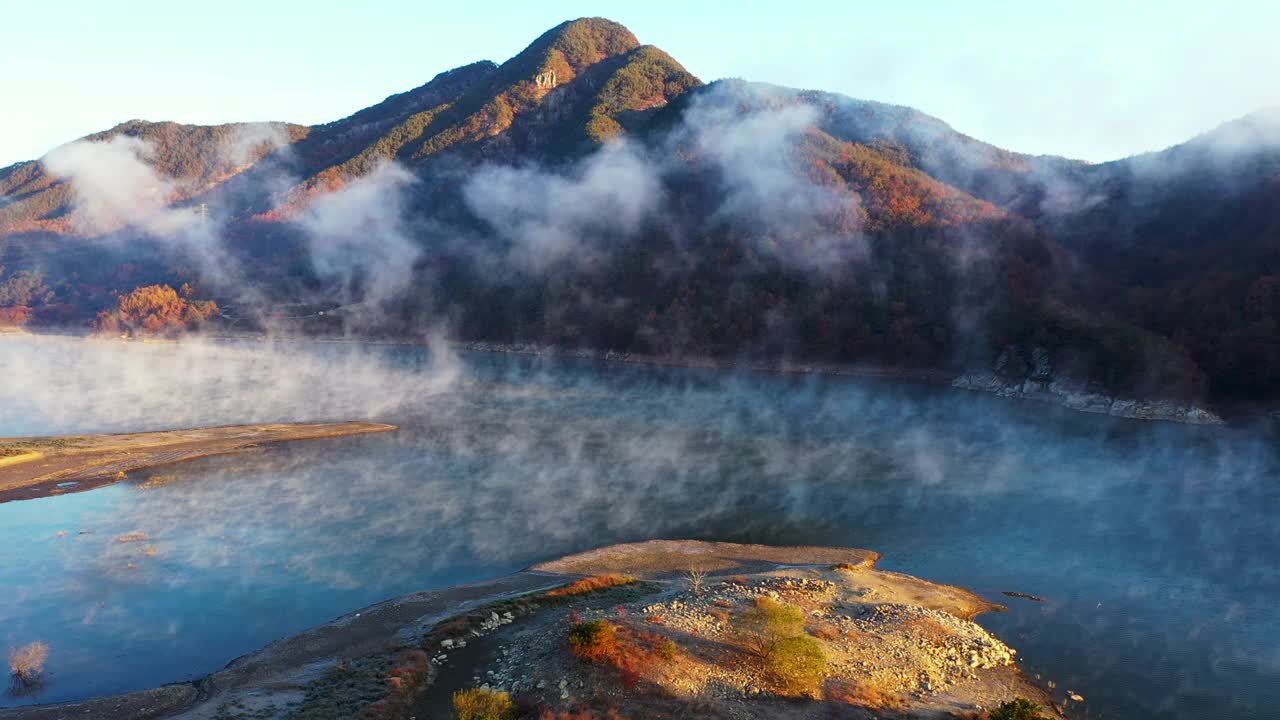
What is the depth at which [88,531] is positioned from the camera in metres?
30.4

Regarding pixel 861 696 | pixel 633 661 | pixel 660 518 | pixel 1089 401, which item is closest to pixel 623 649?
pixel 633 661

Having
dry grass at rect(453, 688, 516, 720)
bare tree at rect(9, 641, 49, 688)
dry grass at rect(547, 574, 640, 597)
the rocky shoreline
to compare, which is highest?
dry grass at rect(453, 688, 516, 720)

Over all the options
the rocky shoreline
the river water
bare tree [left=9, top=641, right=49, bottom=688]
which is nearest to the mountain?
the rocky shoreline

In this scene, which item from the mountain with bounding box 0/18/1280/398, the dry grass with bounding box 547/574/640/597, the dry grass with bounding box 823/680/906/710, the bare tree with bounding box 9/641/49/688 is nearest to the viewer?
the dry grass with bounding box 823/680/906/710

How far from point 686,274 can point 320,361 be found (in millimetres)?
49826

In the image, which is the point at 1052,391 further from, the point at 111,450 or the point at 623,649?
the point at 111,450

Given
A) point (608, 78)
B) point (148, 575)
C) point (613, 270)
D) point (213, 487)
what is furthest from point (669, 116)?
point (148, 575)

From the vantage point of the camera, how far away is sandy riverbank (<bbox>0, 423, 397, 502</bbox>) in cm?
3731

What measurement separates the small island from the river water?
1.81 metres

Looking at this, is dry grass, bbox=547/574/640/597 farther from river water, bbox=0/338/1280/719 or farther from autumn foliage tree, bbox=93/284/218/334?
autumn foliage tree, bbox=93/284/218/334

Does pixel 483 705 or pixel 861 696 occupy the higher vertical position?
pixel 483 705

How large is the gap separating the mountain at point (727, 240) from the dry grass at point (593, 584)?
52.4 meters

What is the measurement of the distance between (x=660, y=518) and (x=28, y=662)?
850 inches

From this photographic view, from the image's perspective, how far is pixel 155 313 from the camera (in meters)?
127
